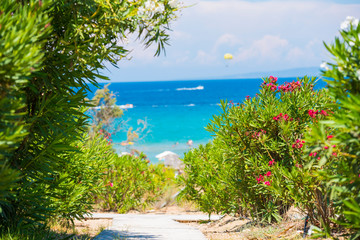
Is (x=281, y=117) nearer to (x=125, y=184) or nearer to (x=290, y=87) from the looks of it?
(x=290, y=87)

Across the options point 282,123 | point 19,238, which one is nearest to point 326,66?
point 282,123

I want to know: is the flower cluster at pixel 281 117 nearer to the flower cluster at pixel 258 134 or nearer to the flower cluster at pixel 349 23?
the flower cluster at pixel 258 134

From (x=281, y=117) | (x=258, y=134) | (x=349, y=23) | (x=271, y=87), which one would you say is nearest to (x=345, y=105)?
(x=349, y=23)

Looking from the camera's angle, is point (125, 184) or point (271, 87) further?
point (125, 184)

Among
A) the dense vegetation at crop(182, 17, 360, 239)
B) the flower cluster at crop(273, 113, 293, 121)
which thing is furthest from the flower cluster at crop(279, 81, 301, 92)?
the flower cluster at crop(273, 113, 293, 121)

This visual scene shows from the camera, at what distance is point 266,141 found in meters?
5.60

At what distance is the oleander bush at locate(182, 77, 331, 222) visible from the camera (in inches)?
203

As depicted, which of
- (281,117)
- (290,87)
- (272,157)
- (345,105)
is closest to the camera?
(345,105)

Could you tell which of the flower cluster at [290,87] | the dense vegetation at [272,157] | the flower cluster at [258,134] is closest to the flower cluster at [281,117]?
the dense vegetation at [272,157]

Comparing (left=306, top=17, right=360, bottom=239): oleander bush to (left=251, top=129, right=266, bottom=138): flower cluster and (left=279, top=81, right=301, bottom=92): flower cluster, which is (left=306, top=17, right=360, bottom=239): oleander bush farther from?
(left=279, top=81, right=301, bottom=92): flower cluster

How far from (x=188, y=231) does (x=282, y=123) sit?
2.53 m

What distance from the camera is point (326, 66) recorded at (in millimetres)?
3092

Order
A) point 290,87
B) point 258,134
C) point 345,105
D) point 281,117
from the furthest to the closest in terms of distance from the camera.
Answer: point 290,87 < point 258,134 < point 281,117 < point 345,105

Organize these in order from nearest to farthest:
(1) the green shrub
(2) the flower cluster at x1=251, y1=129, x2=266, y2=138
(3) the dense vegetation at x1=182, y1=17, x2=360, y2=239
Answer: (3) the dense vegetation at x1=182, y1=17, x2=360, y2=239 → (2) the flower cluster at x1=251, y1=129, x2=266, y2=138 → (1) the green shrub
